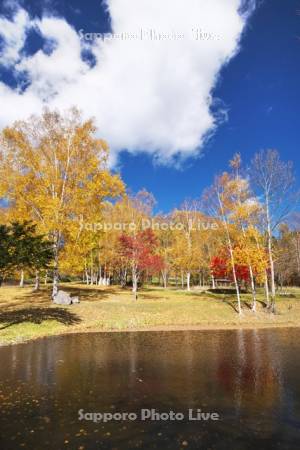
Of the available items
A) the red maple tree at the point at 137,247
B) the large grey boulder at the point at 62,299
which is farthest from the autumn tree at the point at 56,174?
the red maple tree at the point at 137,247

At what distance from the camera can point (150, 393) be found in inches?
397

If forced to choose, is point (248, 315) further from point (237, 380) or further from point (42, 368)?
point (42, 368)

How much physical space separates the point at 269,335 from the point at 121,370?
10728mm

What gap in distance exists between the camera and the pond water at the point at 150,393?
730 centimetres

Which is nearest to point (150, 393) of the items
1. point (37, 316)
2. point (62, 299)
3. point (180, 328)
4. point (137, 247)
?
point (180, 328)

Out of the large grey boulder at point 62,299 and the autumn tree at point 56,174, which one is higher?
the autumn tree at point 56,174

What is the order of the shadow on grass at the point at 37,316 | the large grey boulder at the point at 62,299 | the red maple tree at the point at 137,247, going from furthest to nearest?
→ the red maple tree at the point at 137,247 < the large grey boulder at the point at 62,299 < the shadow on grass at the point at 37,316

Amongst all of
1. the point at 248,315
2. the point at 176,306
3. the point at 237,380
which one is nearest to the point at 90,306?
the point at 176,306

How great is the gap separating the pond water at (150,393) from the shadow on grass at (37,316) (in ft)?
13.2

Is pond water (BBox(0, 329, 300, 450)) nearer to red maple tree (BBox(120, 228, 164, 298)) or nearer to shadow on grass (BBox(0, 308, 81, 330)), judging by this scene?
shadow on grass (BBox(0, 308, 81, 330))

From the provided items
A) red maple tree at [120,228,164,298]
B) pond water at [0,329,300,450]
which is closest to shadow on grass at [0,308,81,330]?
pond water at [0,329,300,450]

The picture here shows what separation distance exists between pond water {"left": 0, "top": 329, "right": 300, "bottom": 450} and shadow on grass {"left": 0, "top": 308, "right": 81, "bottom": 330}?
13.2 feet

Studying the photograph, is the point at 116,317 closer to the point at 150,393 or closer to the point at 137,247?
the point at 137,247

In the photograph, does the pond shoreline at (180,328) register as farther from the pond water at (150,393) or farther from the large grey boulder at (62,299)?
the large grey boulder at (62,299)
